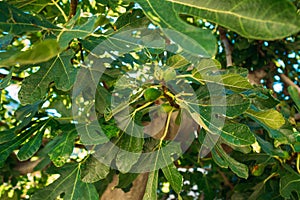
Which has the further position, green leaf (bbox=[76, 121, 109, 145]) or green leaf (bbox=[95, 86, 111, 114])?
green leaf (bbox=[95, 86, 111, 114])

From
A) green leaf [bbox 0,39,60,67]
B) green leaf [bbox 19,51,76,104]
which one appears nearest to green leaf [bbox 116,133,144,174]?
green leaf [bbox 19,51,76,104]

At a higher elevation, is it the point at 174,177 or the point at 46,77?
the point at 46,77

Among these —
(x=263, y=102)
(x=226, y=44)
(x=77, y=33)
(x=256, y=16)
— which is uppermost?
(x=256, y=16)

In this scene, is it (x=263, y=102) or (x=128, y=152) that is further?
(x=263, y=102)

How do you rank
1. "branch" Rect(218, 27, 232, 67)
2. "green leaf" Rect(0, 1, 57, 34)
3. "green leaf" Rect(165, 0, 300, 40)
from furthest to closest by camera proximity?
"branch" Rect(218, 27, 232, 67) < "green leaf" Rect(0, 1, 57, 34) < "green leaf" Rect(165, 0, 300, 40)

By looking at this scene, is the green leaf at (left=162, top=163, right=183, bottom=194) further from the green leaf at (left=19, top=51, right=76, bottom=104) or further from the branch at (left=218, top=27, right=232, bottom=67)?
the branch at (left=218, top=27, right=232, bottom=67)

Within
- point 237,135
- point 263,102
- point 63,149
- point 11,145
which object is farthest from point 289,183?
point 11,145

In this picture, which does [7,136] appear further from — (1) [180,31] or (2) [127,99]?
(1) [180,31]
